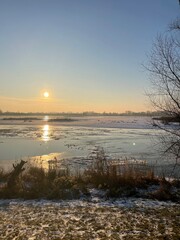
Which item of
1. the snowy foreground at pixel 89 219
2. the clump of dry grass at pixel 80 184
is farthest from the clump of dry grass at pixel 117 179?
the snowy foreground at pixel 89 219

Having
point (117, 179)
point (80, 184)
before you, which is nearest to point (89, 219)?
point (80, 184)

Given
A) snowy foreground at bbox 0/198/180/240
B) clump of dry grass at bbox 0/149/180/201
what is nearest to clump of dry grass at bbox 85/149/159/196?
clump of dry grass at bbox 0/149/180/201

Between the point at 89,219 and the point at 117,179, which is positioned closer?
the point at 89,219

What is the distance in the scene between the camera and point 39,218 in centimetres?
855

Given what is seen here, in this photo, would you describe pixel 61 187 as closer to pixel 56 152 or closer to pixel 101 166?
pixel 101 166

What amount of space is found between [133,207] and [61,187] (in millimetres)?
3268

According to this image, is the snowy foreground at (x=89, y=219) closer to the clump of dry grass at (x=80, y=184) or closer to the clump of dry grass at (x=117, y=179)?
the clump of dry grass at (x=80, y=184)

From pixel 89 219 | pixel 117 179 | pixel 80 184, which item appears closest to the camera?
pixel 89 219

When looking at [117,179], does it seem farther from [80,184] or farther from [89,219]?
[89,219]

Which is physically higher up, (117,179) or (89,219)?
(117,179)

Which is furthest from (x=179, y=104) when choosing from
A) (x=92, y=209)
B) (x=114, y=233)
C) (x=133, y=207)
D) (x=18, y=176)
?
(x=18, y=176)

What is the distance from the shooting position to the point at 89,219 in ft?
27.6

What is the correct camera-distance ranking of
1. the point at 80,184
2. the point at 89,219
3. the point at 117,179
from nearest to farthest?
the point at 89,219 → the point at 80,184 → the point at 117,179

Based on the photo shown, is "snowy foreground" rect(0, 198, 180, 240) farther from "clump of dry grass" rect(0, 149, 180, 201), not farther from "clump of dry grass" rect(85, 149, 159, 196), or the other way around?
"clump of dry grass" rect(85, 149, 159, 196)
